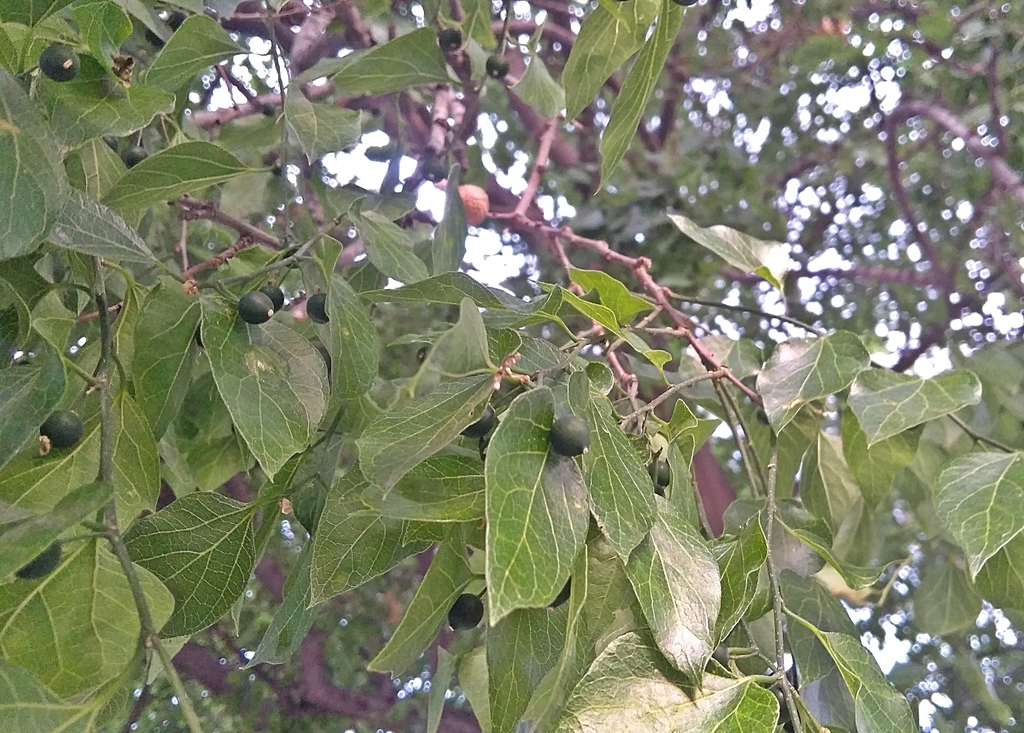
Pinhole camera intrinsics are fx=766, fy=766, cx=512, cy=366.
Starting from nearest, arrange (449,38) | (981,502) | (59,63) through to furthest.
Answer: (59,63) < (981,502) < (449,38)

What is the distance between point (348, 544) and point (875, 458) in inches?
19.4

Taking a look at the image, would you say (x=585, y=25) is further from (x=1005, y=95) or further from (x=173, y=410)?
(x=1005, y=95)

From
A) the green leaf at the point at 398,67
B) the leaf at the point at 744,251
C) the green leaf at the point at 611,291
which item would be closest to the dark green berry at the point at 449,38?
the green leaf at the point at 398,67

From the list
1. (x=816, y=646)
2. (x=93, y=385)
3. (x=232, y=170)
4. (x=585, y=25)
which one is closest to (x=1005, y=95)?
(x=585, y=25)

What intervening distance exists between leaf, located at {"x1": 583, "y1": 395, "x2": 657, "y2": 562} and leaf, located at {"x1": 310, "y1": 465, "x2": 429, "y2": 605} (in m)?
0.13

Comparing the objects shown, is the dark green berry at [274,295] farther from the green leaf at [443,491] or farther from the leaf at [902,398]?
the leaf at [902,398]

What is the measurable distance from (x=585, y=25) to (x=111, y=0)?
0.36m

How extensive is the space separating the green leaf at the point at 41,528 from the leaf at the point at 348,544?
4.5 inches

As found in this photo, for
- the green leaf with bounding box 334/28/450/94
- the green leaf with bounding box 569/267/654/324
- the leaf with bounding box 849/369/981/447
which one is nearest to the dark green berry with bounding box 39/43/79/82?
the green leaf with bounding box 334/28/450/94

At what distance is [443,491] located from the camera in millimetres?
391

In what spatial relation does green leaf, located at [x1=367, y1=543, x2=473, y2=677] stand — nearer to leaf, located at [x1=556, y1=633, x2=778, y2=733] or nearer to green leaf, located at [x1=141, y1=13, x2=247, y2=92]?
leaf, located at [x1=556, y1=633, x2=778, y2=733]

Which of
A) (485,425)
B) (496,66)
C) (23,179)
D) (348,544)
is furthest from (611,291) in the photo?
(496,66)

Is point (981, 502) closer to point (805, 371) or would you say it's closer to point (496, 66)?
point (805, 371)

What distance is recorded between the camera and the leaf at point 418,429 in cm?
34
